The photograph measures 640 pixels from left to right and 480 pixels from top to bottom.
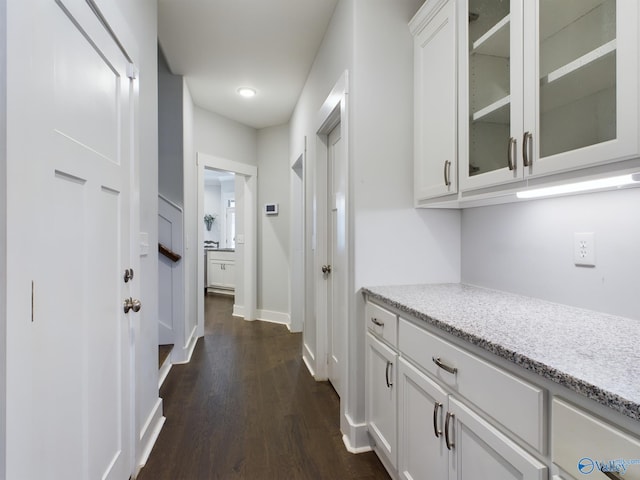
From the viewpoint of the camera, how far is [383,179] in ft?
5.83

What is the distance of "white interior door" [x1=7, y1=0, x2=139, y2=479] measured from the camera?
81 cm

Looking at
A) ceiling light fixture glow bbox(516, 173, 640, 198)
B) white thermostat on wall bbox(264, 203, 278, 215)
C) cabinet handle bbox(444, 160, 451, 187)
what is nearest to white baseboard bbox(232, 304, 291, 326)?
white thermostat on wall bbox(264, 203, 278, 215)

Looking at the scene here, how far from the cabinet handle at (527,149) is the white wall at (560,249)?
1.05 ft

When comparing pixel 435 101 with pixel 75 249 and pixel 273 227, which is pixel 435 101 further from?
pixel 273 227

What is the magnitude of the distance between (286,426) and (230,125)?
3.49 metres

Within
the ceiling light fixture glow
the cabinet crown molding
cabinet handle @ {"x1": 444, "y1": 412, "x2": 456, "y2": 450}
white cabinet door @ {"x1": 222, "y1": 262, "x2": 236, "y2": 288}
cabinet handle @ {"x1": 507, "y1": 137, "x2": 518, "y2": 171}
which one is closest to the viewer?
the ceiling light fixture glow

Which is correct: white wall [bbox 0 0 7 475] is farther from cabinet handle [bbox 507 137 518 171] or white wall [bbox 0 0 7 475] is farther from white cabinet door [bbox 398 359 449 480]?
cabinet handle [bbox 507 137 518 171]

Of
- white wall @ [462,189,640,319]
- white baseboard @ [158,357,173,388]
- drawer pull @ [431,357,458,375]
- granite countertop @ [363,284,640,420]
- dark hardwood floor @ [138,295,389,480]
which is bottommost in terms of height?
dark hardwood floor @ [138,295,389,480]

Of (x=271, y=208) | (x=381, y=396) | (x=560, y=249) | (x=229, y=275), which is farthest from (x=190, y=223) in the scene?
(x=229, y=275)

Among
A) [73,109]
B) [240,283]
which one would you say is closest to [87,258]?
[73,109]

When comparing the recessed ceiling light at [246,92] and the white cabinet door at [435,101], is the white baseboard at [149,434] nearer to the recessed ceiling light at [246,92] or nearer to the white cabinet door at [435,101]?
the white cabinet door at [435,101]

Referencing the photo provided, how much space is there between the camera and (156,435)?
1.87m

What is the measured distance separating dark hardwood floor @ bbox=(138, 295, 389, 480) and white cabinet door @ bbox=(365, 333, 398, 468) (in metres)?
0.19

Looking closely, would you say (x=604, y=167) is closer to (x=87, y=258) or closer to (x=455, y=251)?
(x=455, y=251)
